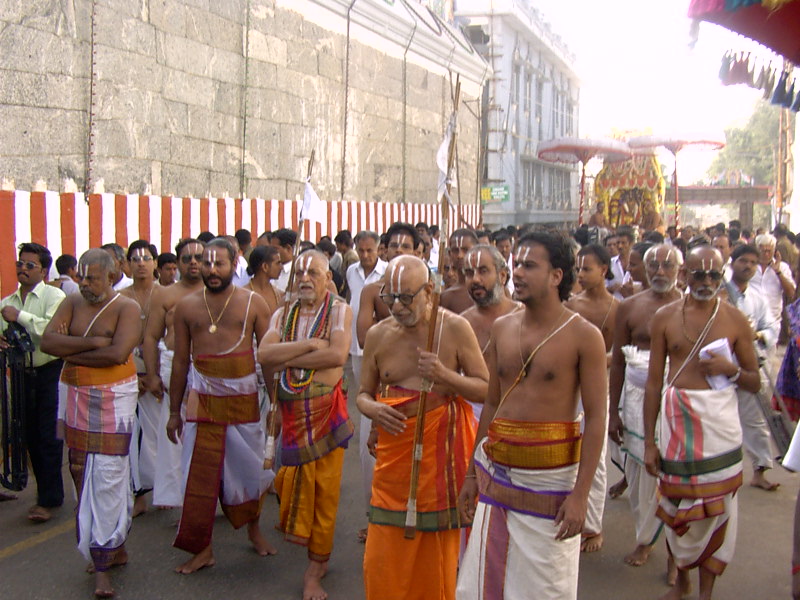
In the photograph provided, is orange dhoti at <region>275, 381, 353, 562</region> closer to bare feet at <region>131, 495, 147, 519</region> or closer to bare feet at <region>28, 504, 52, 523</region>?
bare feet at <region>131, 495, 147, 519</region>

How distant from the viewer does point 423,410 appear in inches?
139

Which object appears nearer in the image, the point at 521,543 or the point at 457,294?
the point at 521,543

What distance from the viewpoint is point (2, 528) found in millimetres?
5332

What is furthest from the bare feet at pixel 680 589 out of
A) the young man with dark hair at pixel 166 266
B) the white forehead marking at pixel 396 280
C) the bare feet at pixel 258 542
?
the young man with dark hair at pixel 166 266

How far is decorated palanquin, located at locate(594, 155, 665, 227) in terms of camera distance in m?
26.8

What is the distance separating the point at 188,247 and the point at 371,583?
3.19m

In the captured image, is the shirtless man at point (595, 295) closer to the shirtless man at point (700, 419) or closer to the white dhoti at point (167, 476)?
the shirtless man at point (700, 419)

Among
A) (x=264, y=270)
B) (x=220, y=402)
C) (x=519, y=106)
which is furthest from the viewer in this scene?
(x=519, y=106)

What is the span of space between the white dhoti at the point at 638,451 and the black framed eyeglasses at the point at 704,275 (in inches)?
31.4

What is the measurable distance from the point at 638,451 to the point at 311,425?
1.99 m

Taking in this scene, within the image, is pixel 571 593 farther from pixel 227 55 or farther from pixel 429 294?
pixel 227 55

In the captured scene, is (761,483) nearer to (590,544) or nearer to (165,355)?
(590,544)

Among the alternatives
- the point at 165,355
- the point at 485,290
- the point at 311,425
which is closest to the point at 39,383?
the point at 165,355

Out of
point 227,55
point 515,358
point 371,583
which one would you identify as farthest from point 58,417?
point 227,55
